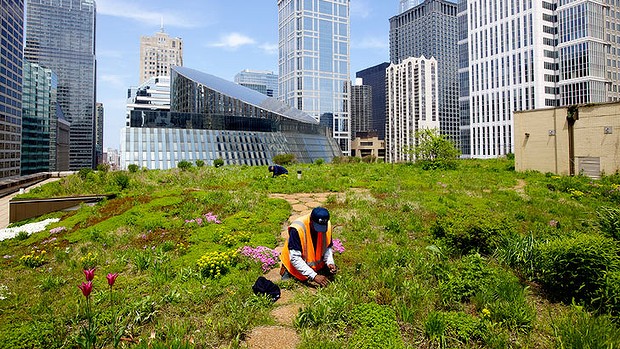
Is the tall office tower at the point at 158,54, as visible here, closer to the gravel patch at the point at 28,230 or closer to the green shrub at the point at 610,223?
the gravel patch at the point at 28,230

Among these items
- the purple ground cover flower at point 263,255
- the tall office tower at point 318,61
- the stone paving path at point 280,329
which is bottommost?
the stone paving path at point 280,329

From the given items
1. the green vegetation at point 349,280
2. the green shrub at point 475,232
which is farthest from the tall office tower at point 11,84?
the green shrub at point 475,232

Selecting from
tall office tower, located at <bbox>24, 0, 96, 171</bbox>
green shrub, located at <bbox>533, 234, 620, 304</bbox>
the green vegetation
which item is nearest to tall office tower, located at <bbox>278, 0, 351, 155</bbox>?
tall office tower, located at <bbox>24, 0, 96, 171</bbox>

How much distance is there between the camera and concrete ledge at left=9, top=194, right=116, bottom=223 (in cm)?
1488

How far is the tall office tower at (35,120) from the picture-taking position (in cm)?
8881

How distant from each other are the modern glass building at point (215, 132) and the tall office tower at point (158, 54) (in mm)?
119137

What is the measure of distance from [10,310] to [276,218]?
5.78 meters

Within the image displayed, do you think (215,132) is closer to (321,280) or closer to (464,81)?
(321,280)

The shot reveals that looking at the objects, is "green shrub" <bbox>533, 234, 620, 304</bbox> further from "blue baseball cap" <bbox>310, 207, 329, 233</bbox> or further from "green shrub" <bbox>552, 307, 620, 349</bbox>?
"blue baseball cap" <bbox>310, 207, 329, 233</bbox>

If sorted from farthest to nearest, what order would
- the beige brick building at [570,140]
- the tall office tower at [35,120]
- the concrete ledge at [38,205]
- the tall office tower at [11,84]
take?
1. the tall office tower at [35,120]
2. the tall office tower at [11,84]
3. the beige brick building at [570,140]
4. the concrete ledge at [38,205]

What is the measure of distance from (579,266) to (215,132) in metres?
47.3

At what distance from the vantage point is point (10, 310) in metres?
5.44

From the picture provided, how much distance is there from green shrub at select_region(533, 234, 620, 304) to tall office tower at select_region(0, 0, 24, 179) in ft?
277

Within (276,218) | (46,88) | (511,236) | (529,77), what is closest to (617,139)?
(511,236)
